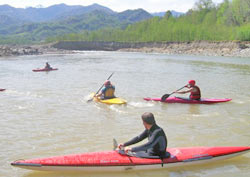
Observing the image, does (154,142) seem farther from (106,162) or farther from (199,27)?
(199,27)

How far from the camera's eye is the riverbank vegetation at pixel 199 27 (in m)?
73.5

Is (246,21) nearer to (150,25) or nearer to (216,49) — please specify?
(216,49)

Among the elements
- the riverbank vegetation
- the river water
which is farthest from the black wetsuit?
the riverbank vegetation

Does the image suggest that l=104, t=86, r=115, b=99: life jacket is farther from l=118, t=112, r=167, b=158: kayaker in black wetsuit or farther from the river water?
l=118, t=112, r=167, b=158: kayaker in black wetsuit

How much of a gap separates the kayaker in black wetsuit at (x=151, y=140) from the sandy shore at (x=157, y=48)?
50.7 metres

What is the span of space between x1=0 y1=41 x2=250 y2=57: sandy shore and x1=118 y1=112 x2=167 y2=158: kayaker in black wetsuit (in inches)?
1997

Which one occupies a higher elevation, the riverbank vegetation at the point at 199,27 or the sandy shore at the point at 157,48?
the riverbank vegetation at the point at 199,27

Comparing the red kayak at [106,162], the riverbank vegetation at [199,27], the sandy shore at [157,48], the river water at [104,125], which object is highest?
the riverbank vegetation at [199,27]

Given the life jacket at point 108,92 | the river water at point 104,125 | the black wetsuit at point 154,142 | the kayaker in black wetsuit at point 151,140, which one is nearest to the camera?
the kayaker in black wetsuit at point 151,140

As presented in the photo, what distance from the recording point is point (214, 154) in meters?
6.55

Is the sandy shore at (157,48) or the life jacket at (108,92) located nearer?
the life jacket at (108,92)

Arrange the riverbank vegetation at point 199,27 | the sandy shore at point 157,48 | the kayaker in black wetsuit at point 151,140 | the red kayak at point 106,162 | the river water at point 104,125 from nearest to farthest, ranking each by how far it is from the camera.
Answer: the kayaker in black wetsuit at point 151,140
the red kayak at point 106,162
the river water at point 104,125
the sandy shore at point 157,48
the riverbank vegetation at point 199,27

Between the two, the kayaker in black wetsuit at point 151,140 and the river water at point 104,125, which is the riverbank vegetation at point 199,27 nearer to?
the river water at point 104,125

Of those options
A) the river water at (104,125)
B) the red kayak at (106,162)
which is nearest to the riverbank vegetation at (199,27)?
the river water at (104,125)
